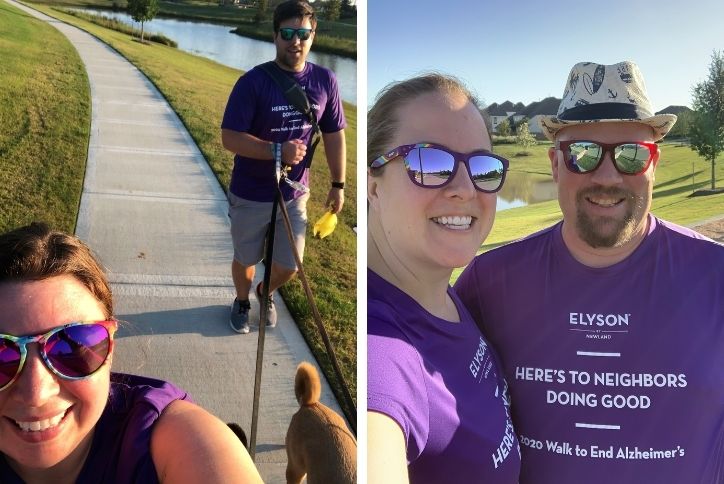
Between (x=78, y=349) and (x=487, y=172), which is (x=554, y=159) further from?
(x=78, y=349)

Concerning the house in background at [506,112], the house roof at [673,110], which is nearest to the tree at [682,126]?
the house roof at [673,110]

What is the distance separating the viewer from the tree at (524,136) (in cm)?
94

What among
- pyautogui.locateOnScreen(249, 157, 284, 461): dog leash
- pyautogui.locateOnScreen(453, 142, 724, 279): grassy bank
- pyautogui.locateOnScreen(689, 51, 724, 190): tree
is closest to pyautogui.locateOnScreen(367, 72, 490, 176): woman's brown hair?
pyautogui.locateOnScreen(453, 142, 724, 279): grassy bank

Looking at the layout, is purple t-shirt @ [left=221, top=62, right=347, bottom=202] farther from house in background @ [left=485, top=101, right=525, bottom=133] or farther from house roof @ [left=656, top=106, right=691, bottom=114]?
house roof @ [left=656, top=106, right=691, bottom=114]

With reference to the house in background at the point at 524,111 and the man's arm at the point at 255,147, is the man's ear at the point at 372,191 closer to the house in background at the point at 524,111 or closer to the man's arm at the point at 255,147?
the house in background at the point at 524,111

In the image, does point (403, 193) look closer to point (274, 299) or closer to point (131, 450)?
point (131, 450)

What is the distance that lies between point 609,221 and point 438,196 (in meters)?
0.27

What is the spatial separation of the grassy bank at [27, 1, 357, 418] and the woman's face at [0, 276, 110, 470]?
0.59m

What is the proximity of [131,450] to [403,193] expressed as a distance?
56 cm

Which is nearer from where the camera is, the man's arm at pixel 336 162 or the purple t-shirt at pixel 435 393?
the purple t-shirt at pixel 435 393

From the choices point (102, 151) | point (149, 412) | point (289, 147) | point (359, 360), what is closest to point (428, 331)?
point (359, 360)

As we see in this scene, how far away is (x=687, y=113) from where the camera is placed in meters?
0.93

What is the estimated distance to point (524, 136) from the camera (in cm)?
94

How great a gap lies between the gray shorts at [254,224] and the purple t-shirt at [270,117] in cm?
2
